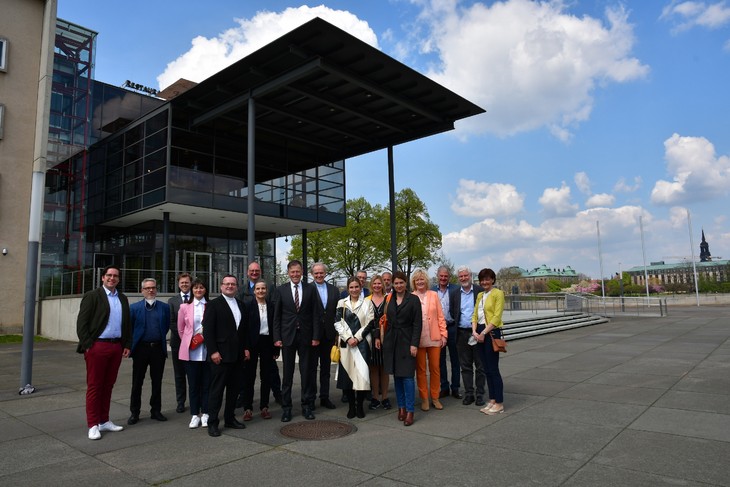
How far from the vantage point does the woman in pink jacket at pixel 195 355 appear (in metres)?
6.02

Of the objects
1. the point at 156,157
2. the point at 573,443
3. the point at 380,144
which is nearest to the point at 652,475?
the point at 573,443

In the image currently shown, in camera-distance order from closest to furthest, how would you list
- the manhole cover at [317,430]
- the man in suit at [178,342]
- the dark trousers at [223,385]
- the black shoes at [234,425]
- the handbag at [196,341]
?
the manhole cover at [317,430] < the dark trousers at [223,385] < the black shoes at [234,425] < the handbag at [196,341] < the man in suit at [178,342]

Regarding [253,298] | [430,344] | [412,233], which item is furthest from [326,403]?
[412,233]

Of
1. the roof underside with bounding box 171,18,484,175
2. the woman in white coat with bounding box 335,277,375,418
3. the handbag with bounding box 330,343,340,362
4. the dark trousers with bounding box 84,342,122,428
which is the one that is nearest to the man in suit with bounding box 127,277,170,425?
the dark trousers with bounding box 84,342,122,428

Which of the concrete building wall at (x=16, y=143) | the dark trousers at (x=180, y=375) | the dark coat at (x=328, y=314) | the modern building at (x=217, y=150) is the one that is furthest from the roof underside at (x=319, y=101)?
the dark trousers at (x=180, y=375)

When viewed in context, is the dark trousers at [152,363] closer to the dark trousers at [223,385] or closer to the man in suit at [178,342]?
the man in suit at [178,342]

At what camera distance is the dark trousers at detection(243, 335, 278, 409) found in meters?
6.38

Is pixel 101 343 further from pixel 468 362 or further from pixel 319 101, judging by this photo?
Answer: pixel 319 101

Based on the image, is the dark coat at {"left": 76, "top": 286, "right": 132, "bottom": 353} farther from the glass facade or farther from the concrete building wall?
the concrete building wall

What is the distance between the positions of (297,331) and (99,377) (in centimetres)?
232

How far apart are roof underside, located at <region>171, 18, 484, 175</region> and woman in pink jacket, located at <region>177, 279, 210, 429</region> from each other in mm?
10527

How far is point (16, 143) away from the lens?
2117 centimetres

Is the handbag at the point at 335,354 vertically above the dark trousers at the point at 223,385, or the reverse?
the handbag at the point at 335,354

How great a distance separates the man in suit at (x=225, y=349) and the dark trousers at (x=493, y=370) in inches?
121
